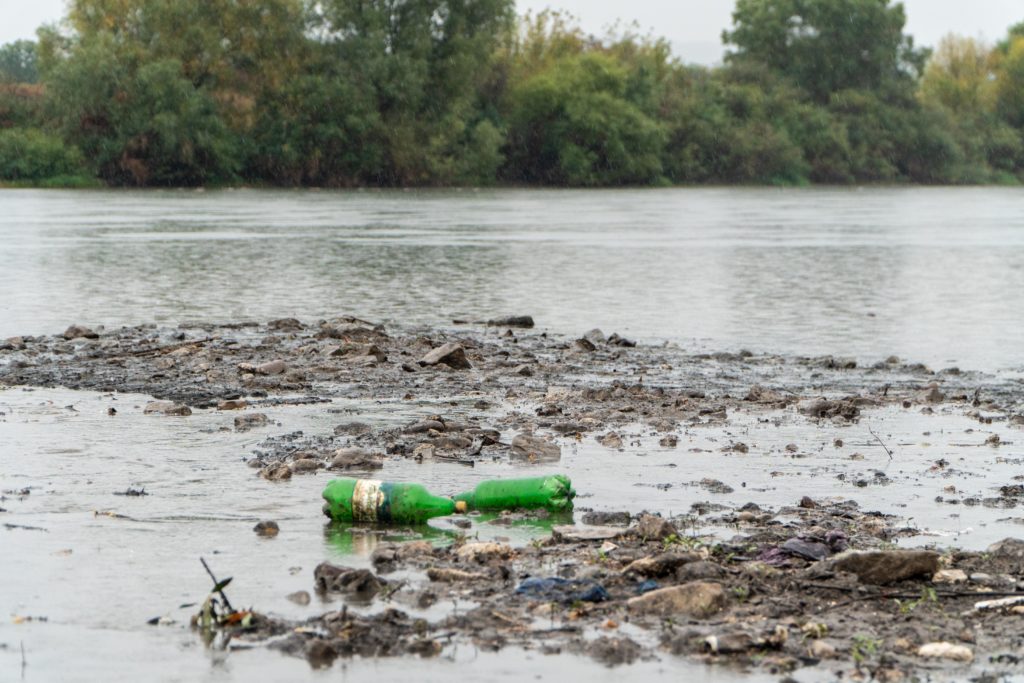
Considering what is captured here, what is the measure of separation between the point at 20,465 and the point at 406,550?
2.72 m

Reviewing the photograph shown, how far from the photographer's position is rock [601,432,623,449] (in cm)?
880

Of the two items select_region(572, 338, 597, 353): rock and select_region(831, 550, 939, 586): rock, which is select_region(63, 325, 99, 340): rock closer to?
select_region(572, 338, 597, 353): rock

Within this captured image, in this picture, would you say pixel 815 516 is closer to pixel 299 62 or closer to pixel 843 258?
pixel 843 258

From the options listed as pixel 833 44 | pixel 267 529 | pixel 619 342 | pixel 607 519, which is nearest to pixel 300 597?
pixel 267 529

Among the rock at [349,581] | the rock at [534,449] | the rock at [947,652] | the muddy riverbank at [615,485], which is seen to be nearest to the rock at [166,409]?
the muddy riverbank at [615,485]

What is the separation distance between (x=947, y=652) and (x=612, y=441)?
13.4 ft

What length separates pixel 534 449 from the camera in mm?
8492

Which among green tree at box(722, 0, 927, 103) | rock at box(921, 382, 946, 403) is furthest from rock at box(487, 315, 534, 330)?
green tree at box(722, 0, 927, 103)

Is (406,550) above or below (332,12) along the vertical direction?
below

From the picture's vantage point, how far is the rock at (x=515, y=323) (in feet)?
50.7

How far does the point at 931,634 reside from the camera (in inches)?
201

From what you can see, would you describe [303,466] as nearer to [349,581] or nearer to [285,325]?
[349,581]

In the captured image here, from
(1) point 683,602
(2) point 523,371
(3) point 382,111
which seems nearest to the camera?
(1) point 683,602

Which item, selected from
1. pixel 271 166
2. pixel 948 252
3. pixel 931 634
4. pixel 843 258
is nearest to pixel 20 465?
pixel 931 634
